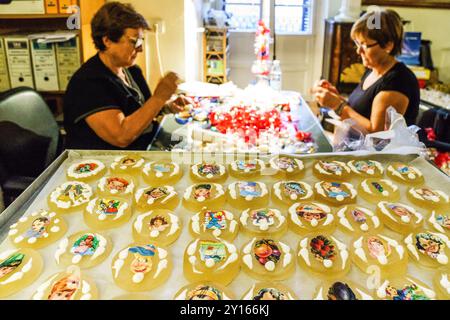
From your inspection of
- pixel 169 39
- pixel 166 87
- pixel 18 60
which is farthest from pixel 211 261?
pixel 169 39

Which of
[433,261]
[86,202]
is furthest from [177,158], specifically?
[433,261]

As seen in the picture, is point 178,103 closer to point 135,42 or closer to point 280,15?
point 135,42

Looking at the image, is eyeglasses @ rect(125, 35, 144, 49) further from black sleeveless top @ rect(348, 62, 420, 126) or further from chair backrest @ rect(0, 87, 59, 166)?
black sleeveless top @ rect(348, 62, 420, 126)

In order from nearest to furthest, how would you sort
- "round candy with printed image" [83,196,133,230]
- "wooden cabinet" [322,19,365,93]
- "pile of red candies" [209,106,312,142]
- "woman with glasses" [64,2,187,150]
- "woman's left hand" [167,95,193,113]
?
"round candy with printed image" [83,196,133,230] → "woman with glasses" [64,2,187,150] → "pile of red candies" [209,106,312,142] → "woman's left hand" [167,95,193,113] → "wooden cabinet" [322,19,365,93]

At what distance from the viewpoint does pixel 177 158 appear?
1.25 metres

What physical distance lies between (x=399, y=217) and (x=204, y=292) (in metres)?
0.51

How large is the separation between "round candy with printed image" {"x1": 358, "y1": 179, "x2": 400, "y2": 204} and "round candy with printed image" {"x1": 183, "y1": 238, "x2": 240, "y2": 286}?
1.37 feet

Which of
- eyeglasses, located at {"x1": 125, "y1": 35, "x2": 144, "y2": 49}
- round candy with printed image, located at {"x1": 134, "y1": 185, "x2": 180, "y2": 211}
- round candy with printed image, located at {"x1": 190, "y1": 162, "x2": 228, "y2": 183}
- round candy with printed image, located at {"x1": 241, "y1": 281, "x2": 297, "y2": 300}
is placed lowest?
round candy with printed image, located at {"x1": 241, "y1": 281, "x2": 297, "y2": 300}

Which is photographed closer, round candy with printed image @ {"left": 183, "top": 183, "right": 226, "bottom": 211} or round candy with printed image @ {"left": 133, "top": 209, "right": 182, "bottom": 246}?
round candy with printed image @ {"left": 133, "top": 209, "right": 182, "bottom": 246}

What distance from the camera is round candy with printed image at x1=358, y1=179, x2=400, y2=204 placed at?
1060 millimetres

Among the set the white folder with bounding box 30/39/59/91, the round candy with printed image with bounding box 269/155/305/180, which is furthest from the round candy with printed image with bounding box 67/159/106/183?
the white folder with bounding box 30/39/59/91

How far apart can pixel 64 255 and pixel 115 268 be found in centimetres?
12

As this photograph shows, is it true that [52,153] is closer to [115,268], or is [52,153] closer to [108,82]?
[108,82]

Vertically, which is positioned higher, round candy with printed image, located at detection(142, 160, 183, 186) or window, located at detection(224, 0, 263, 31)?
window, located at detection(224, 0, 263, 31)
